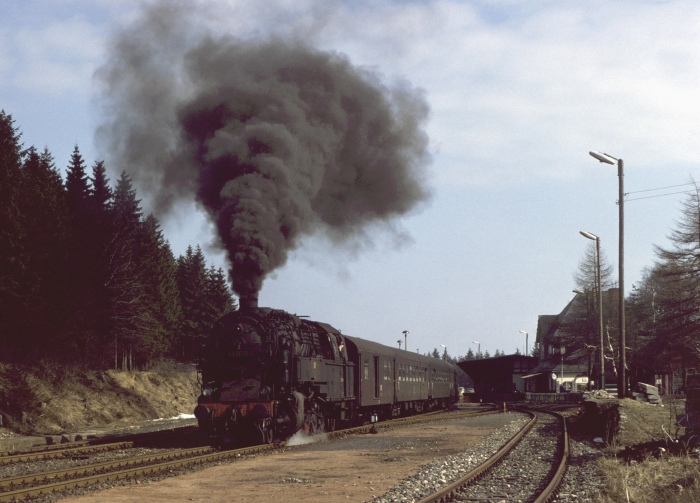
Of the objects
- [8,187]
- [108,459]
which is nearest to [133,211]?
[8,187]

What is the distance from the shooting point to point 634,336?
2383 inches

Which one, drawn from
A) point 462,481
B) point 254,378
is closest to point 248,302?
point 254,378

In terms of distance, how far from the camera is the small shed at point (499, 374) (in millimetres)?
74188

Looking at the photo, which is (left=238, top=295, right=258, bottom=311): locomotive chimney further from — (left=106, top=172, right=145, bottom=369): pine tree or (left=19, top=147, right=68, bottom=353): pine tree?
(left=106, top=172, right=145, bottom=369): pine tree

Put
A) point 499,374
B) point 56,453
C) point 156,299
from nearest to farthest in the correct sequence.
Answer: point 56,453 < point 156,299 < point 499,374

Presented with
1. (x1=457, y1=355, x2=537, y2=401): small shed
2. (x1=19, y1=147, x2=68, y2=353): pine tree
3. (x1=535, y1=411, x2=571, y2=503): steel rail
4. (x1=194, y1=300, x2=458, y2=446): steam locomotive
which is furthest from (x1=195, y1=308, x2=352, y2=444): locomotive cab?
(x1=457, y1=355, x2=537, y2=401): small shed

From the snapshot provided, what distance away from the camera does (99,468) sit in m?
14.3

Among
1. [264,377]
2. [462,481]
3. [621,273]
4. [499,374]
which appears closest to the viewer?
[462,481]

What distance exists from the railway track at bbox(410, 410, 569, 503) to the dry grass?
889 millimetres

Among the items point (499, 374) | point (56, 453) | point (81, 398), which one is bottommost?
point (499, 374)

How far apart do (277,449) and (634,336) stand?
161 ft

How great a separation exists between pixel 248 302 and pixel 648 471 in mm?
10560

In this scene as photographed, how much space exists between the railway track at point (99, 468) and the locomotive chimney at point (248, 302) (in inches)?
140

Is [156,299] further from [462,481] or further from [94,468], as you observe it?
[462,481]
